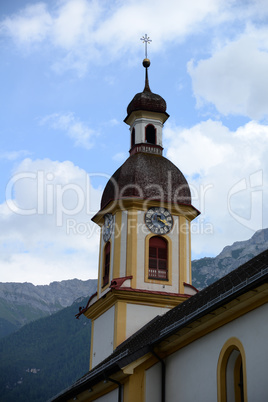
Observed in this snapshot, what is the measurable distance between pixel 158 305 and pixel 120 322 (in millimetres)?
2117

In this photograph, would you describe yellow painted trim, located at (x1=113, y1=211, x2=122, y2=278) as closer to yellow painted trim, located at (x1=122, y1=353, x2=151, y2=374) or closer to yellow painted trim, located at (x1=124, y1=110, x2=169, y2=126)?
yellow painted trim, located at (x1=124, y1=110, x2=169, y2=126)

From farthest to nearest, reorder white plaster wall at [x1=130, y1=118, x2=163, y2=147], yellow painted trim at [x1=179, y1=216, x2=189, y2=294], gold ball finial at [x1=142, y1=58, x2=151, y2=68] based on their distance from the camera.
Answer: gold ball finial at [x1=142, y1=58, x2=151, y2=68], white plaster wall at [x1=130, y1=118, x2=163, y2=147], yellow painted trim at [x1=179, y1=216, x2=189, y2=294]

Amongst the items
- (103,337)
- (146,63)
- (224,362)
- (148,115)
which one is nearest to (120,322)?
(103,337)

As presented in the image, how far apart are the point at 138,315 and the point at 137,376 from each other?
367 inches

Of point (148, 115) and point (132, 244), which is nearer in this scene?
point (132, 244)

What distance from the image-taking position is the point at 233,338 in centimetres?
1872

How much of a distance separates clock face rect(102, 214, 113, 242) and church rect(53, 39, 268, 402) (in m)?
A: 0.05

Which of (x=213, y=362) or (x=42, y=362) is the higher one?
(x=42, y=362)

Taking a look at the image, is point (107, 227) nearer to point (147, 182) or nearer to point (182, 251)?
point (147, 182)

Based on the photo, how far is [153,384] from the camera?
23.4m

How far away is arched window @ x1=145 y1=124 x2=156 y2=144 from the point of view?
128 ft

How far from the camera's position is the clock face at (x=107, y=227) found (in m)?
36.0

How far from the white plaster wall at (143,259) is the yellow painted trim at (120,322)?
1.37m

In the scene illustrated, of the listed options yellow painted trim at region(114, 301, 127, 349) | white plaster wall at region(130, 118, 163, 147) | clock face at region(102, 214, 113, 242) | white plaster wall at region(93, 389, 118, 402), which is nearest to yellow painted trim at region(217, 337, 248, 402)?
white plaster wall at region(93, 389, 118, 402)
